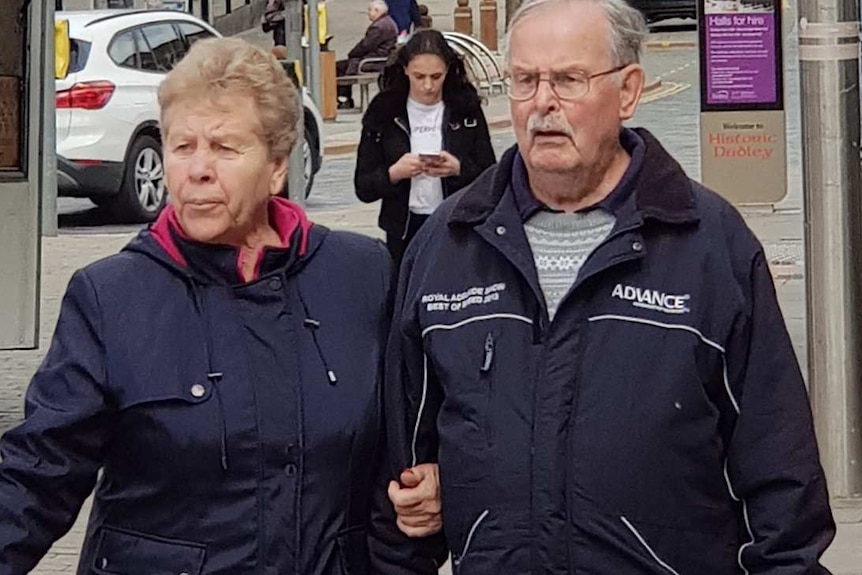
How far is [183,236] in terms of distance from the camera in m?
3.40

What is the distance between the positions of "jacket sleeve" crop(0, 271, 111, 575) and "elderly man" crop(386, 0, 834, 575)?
1.86 feet

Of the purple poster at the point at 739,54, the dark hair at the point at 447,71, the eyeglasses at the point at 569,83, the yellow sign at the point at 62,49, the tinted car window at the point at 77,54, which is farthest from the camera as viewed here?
the tinted car window at the point at 77,54

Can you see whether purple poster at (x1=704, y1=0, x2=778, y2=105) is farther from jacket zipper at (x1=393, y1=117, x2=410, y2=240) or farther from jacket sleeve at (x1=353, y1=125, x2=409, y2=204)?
jacket sleeve at (x1=353, y1=125, x2=409, y2=204)

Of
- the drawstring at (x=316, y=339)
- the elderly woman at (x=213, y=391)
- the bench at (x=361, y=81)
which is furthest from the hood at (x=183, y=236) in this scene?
the bench at (x=361, y=81)

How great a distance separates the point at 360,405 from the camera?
343cm

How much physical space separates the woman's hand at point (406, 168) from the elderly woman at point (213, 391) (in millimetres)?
5237

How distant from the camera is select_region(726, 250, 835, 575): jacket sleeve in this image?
10.4ft

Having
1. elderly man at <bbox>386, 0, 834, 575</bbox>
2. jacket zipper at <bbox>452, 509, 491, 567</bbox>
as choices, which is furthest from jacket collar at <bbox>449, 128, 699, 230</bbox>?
jacket zipper at <bbox>452, 509, 491, 567</bbox>

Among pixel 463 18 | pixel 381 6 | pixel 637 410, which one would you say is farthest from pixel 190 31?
pixel 463 18

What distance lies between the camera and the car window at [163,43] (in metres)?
17.1

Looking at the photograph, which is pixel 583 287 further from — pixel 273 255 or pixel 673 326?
pixel 273 255

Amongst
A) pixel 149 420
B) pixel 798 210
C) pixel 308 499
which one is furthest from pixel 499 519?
pixel 798 210

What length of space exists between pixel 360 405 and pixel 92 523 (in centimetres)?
51

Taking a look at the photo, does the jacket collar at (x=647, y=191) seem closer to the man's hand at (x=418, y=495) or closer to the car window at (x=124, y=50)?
the man's hand at (x=418, y=495)
